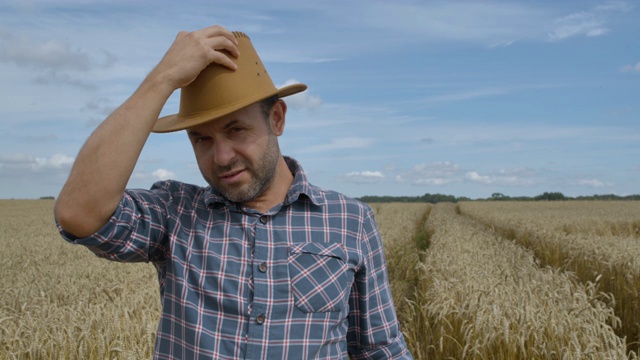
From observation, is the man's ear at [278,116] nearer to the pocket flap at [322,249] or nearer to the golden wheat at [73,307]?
the pocket flap at [322,249]

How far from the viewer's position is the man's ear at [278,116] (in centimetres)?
210

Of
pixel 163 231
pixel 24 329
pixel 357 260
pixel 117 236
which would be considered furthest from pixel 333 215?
pixel 24 329

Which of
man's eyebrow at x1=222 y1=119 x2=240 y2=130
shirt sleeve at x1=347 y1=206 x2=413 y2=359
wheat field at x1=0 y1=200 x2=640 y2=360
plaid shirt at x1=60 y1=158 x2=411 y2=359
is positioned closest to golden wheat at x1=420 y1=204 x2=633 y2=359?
wheat field at x1=0 y1=200 x2=640 y2=360

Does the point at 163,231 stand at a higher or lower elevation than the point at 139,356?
higher

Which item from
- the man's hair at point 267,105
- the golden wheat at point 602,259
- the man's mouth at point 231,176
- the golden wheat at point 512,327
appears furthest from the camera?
the golden wheat at point 602,259

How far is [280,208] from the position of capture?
1998mm

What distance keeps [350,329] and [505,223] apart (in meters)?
20.1

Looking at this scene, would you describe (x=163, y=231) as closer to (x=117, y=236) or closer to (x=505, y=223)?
(x=117, y=236)

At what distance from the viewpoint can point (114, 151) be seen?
1678 mm

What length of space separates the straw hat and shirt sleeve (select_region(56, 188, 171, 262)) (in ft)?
0.82

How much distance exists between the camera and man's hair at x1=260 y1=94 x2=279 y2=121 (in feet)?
6.61

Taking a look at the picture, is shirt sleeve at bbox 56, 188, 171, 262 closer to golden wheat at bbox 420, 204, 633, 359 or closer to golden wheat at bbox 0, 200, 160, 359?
golden wheat at bbox 0, 200, 160, 359

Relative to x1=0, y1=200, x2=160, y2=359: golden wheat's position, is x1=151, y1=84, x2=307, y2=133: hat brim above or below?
above

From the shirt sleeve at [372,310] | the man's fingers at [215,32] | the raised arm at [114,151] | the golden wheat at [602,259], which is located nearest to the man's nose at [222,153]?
the raised arm at [114,151]
